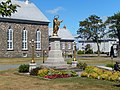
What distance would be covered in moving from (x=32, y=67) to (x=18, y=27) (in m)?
38.3

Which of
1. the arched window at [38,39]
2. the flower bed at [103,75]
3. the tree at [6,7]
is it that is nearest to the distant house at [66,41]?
the arched window at [38,39]

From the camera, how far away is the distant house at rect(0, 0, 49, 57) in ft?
191

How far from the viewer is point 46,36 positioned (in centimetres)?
6612

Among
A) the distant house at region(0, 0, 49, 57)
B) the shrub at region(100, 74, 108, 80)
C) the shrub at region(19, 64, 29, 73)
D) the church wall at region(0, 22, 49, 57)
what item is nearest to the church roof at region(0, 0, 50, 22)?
the distant house at region(0, 0, 49, 57)

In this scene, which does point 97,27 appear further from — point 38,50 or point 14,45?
point 14,45

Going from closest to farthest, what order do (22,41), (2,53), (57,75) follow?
1. (57,75)
2. (2,53)
3. (22,41)

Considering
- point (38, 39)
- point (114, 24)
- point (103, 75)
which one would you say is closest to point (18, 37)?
point (38, 39)

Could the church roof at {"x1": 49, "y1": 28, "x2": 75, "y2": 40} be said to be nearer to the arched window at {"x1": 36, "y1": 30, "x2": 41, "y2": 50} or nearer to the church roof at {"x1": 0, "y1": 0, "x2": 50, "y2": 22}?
the church roof at {"x1": 0, "y1": 0, "x2": 50, "y2": 22}

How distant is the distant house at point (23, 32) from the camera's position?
58166 mm

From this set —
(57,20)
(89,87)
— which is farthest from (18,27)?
(89,87)

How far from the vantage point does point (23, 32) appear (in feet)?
203

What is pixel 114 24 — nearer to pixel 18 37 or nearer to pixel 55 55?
pixel 18 37

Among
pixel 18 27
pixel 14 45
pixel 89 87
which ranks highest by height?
pixel 18 27

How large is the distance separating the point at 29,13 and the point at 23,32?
528 cm
